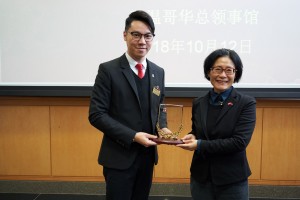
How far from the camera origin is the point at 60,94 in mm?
2600

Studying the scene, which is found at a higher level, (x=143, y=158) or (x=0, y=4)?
(x=0, y=4)

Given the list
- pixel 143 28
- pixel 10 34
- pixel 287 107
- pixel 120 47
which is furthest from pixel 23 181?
pixel 287 107

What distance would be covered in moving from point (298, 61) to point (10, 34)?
8.41 feet

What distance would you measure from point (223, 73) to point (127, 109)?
0.49 meters

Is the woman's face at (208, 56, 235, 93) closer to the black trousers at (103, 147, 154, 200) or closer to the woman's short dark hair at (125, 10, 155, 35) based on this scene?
the woman's short dark hair at (125, 10, 155, 35)

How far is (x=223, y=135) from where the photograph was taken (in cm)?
130

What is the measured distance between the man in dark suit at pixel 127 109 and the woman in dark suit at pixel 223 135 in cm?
25

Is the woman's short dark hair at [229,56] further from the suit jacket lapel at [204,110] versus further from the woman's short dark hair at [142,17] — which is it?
the woman's short dark hair at [142,17]

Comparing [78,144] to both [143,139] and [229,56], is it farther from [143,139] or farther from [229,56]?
[229,56]

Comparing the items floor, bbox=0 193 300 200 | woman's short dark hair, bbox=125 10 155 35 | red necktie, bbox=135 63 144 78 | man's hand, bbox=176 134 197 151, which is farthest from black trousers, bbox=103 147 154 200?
floor, bbox=0 193 300 200

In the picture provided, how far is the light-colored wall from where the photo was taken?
8.68 feet

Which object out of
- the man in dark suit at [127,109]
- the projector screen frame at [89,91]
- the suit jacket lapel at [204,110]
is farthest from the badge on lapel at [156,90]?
the projector screen frame at [89,91]

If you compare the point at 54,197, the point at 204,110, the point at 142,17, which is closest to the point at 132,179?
the point at 204,110

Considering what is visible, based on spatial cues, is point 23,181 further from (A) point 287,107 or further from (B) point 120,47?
(A) point 287,107
